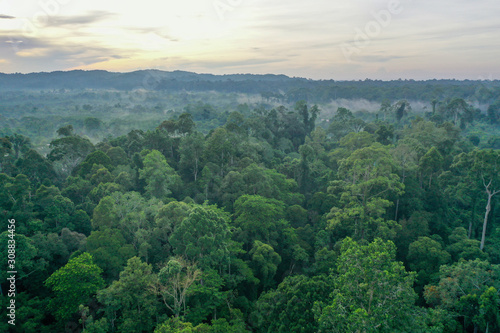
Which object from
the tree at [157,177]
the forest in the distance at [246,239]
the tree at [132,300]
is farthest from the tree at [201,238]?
the tree at [157,177]

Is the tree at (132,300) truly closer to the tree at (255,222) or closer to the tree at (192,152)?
the tree at (255,222)

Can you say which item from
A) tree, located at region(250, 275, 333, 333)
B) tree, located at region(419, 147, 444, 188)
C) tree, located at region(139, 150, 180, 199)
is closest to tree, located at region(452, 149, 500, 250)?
tree, located at region(419, 147, 444, 188)

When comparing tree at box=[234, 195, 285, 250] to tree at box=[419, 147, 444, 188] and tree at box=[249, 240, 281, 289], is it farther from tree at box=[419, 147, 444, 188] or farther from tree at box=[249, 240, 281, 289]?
tree at box=[419, 147, 444, 188]

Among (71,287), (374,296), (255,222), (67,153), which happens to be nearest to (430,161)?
(255,222)

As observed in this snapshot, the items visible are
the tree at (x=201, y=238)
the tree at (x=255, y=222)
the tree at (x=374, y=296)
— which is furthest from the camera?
the tree at (x=255, y=222)

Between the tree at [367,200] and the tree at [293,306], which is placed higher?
the tree at [367,200]

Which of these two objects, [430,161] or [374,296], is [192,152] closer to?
[430,161]

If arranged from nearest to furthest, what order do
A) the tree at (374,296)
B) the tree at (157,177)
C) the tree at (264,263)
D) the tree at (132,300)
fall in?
the tree at (374,296) < the tree at (132,300) < the tree at (264,263) < the tree at (157,177)
